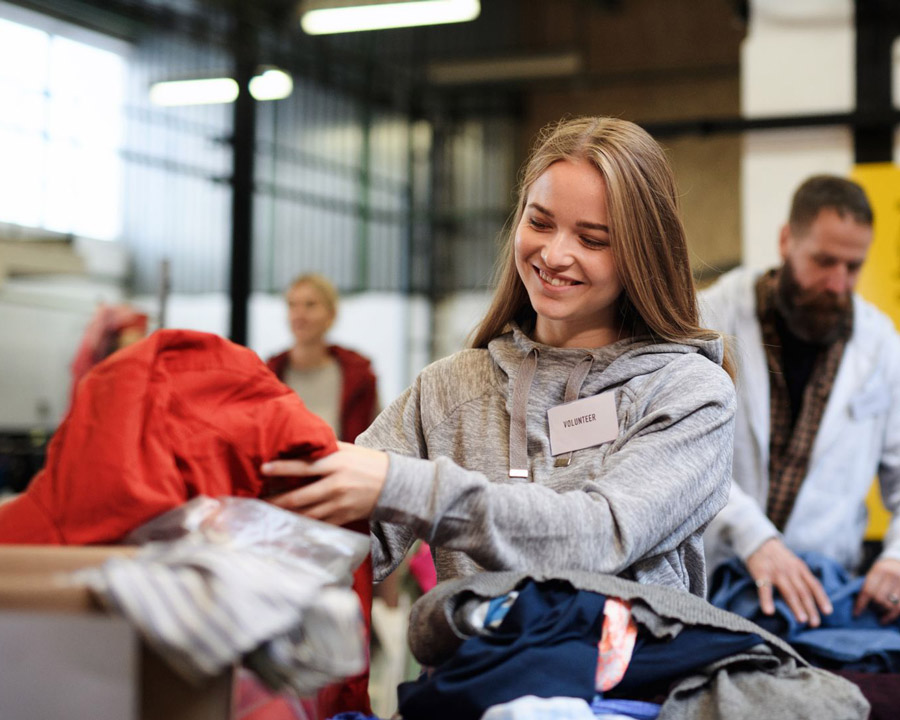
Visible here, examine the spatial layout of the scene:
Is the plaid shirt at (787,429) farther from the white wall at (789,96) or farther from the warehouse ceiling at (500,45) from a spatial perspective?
the warehouse ceiling at (500,45)

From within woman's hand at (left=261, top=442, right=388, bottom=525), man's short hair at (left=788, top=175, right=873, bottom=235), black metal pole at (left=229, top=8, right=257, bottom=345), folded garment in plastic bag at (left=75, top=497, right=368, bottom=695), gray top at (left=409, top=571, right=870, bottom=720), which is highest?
black metal pole at (left=229, top=8, right=257, bottom=345)

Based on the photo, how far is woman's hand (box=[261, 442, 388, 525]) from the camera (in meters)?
1.18

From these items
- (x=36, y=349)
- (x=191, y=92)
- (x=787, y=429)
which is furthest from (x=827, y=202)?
(x=191, y=92)

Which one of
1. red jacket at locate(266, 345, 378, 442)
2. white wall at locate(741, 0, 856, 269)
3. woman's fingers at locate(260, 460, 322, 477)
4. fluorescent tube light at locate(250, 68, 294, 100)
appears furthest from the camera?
fluorescent tube light at locate(250, 68, 294, 100)

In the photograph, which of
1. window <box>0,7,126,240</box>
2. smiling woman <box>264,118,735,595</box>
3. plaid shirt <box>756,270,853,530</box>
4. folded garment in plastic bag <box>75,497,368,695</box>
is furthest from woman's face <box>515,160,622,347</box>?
window <box>0,7,126,240</box>

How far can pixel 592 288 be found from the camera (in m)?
1.49

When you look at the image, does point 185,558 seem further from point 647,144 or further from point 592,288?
point 647,144

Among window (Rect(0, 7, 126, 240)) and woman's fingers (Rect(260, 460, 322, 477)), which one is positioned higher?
window (Rect(0, 7, 126, 240))

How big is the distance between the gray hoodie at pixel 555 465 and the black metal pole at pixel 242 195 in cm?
468

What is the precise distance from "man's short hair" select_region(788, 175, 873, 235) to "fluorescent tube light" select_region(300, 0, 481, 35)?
4629 millimetres

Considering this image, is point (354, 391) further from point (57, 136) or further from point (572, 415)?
point (57, 136)

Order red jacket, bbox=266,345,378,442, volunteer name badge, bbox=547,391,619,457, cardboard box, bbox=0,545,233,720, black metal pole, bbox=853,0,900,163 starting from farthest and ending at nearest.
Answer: red jacket, bbox=266,345,378,442 < black metal pole, bbox=853,0,900,163 < volunteer name badge, bbox=547,391,619,457 < cardboard box, bbox=0,545,233,720

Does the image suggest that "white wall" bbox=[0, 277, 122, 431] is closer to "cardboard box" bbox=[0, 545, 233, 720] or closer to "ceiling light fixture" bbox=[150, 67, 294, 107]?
"ceiling light fixture" bbox=[150, 67, 294, 107]

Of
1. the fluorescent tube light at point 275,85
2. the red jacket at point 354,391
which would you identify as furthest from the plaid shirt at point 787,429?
the fluorescent tube light at point 275,85
